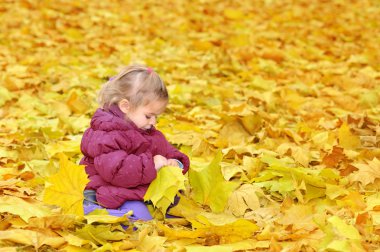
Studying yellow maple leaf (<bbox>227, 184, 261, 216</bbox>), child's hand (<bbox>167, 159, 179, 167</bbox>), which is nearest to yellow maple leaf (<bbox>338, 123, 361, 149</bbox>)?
yellow maple leaf (<bbox>227, 184, 261, 216</bbox>)

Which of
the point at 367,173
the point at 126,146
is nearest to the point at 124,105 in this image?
the point at 126,146

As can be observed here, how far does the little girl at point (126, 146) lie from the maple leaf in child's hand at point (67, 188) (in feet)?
0.44

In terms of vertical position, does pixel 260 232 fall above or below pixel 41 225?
below

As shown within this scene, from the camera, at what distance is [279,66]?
5.92m

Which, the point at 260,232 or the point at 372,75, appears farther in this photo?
the point at 372,75

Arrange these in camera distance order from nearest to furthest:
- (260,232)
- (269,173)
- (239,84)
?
(260,232), (269,173), (239,84)

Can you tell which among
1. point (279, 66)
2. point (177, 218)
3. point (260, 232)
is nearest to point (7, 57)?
point (279, 66)

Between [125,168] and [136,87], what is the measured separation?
399 millimetres

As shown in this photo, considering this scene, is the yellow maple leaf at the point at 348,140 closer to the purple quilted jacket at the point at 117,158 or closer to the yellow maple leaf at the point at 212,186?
the yellow maple leaf at the point at 212,186

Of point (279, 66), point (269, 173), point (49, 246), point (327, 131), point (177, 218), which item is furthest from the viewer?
point (279, 66)

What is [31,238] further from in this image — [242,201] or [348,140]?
[348,140]

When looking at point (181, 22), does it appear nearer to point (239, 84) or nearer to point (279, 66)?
point (279, 66)

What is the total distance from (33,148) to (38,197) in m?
0.70

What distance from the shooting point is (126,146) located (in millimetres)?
2658
